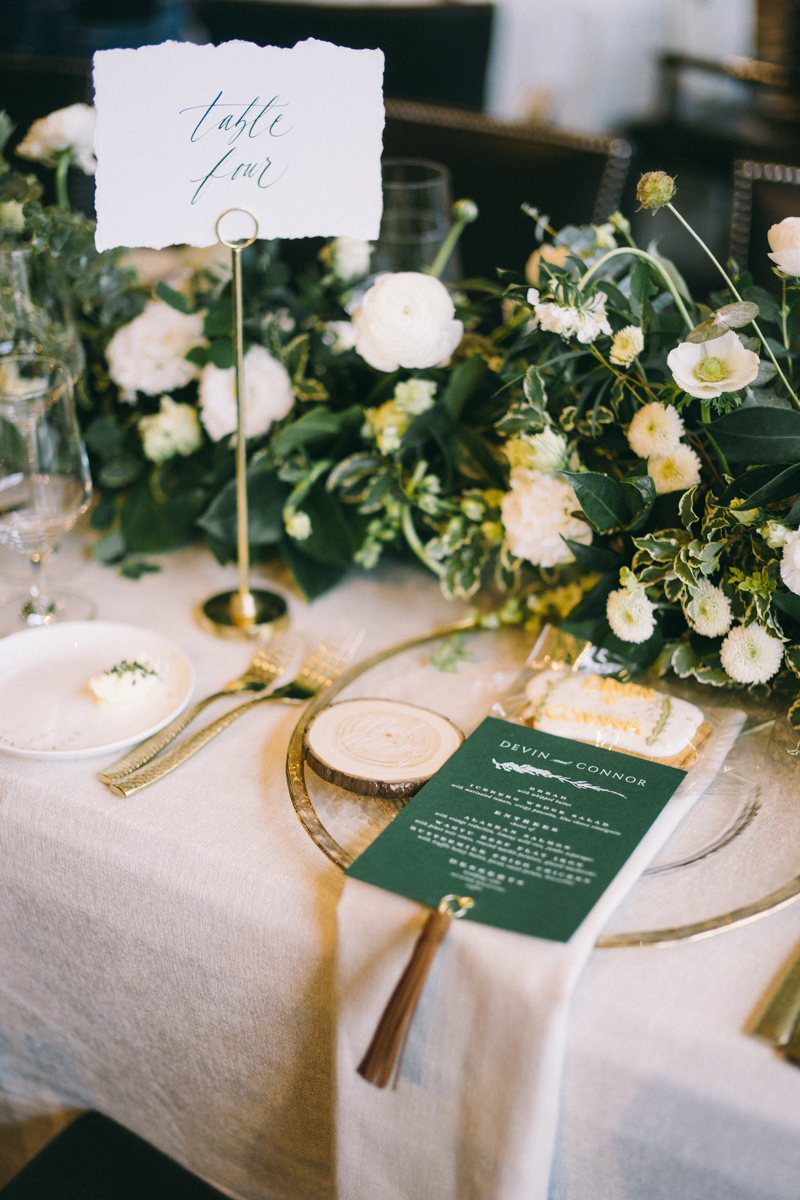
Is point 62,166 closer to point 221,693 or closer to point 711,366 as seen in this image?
point 221,693

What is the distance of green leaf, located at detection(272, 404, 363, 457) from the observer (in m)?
0.95

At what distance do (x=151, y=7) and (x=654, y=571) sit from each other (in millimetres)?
4621

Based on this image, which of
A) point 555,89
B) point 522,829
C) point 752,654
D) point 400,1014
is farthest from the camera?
point 555,89

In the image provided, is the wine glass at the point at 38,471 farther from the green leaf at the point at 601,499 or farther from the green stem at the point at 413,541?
the green leaf at the point at 601,499

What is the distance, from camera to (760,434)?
27.6 inches

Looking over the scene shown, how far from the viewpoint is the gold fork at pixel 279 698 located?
28.1 inches

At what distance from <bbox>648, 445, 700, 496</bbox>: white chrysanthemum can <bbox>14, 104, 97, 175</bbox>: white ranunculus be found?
0.67 m

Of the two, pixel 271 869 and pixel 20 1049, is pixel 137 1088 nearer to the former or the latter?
pixel 20 1049

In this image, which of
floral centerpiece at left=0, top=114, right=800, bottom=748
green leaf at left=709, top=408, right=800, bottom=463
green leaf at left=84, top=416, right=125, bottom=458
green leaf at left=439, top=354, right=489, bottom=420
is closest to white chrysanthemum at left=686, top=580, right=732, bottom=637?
floral centerpiece at left=0, top=114, right=800, bottom=748

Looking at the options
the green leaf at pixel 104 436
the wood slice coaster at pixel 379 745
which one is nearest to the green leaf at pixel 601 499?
the wood slice coaster at pixel 379 745

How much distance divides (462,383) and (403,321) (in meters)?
0.10

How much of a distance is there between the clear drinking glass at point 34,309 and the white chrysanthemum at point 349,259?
1.00 feet

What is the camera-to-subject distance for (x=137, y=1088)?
736 mm

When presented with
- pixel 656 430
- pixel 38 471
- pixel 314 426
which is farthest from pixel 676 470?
pixel 38 471
